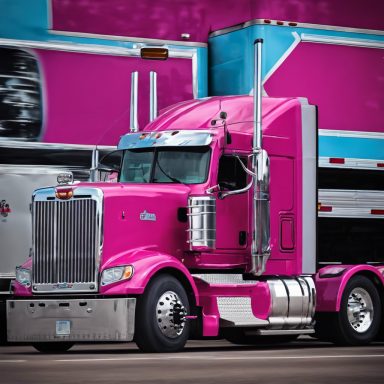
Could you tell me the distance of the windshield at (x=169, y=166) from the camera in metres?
17.9

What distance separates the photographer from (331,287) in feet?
63.3

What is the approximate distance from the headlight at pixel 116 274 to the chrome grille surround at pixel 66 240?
14 centimetres

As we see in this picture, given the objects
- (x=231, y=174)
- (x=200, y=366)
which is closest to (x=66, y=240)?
(x=231, y=174)

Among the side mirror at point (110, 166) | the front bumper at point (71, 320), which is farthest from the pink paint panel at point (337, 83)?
the front bumper at point (71, 320)

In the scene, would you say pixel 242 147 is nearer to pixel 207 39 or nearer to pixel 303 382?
pixel 207 39

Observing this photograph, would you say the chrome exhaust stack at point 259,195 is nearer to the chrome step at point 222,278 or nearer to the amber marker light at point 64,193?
the chrome step at point 222,278

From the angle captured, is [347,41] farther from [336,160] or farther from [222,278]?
[222,278]

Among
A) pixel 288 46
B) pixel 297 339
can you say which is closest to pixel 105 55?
pixel 288 46

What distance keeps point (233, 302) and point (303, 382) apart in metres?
5.96

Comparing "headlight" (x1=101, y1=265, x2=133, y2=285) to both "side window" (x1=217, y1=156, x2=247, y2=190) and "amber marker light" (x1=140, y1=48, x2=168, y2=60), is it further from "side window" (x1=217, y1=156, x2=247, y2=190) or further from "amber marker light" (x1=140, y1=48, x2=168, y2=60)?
"amber marker light" (x1=140, y1=48, x2=168, y2=60)

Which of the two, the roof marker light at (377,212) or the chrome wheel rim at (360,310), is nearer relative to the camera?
the chrome wheel rim at (360,310)

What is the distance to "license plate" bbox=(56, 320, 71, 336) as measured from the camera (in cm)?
1675

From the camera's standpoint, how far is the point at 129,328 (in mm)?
16453

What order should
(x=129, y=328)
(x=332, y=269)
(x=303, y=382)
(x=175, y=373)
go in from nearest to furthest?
(x=303, y=382) < (x=175, y=373) < (x=129, y=328) < (x=332, y=269)
